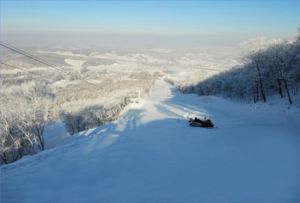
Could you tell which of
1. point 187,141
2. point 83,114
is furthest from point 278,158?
point 83,114

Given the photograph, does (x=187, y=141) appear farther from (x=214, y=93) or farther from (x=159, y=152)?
(x=214, y=93)

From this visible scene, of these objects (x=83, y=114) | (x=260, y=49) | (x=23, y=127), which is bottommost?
(x=83, y=114)

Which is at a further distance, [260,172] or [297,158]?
[297,158]

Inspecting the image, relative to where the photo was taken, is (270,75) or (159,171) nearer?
(159,171)

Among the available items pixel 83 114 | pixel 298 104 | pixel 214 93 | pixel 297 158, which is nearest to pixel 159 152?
pixel 297 158

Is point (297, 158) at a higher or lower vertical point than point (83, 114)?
higher

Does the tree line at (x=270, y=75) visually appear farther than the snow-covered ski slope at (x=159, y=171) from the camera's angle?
Yes

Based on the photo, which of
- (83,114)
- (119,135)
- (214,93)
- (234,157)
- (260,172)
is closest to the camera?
(260,172)

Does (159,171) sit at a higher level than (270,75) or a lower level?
lower

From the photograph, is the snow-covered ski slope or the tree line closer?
the snow-covered ski slope

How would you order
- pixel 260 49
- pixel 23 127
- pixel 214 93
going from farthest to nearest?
pixel 214 93
pixel 260 49
pixel 23 127
